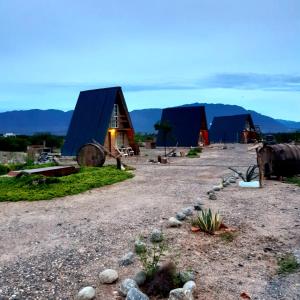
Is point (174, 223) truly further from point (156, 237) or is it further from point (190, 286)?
point (190, 286)

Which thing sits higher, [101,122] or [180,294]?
[101,122]

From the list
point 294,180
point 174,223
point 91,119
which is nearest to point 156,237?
point 174,223

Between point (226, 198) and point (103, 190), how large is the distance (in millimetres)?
4204

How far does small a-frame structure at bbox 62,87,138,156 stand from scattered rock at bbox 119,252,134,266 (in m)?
21.4

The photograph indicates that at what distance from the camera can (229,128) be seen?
57281 millimetres

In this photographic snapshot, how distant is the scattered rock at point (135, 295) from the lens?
14.9ft

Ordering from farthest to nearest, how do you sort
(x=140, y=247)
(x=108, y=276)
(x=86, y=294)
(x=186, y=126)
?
(x=186, y=126) < (x=140, y=247) < (x=108, y=276) < (x=86, y=294)

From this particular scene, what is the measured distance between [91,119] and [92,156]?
9.05 m

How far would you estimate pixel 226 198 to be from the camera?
10.9 meters

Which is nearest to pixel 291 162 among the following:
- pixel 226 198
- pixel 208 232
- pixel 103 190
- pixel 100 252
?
pixel 226 198

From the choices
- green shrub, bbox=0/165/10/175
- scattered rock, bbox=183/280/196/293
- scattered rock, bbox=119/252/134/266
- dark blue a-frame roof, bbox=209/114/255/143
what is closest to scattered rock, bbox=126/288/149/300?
scattered rock, bbox=183/280/196/293

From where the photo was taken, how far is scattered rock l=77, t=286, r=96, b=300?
4746 mm

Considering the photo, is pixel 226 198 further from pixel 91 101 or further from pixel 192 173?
pixel 91 101

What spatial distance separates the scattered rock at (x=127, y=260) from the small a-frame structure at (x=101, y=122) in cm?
2137
